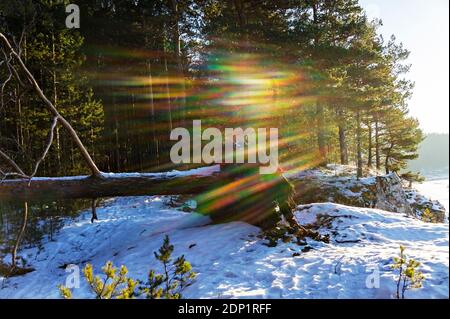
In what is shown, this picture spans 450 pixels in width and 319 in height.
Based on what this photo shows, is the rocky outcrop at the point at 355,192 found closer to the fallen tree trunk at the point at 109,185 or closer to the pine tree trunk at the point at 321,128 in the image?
the pine tree trunk at the point at 321,128

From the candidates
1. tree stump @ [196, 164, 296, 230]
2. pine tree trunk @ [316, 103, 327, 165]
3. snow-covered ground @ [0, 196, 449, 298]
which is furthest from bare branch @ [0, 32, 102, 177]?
pine tree trunk @ [316, 103, 327, 165]

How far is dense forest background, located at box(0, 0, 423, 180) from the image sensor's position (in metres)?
13.6

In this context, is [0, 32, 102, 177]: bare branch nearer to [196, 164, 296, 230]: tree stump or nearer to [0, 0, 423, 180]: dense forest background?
[196, 164, 296, 230]: tree stump

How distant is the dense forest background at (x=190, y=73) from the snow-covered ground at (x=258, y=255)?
15.6 ft

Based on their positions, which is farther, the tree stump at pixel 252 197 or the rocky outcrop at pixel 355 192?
the rocky outcrop at pixel 355 192

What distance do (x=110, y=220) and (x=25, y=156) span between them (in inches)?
161

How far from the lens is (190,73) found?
22.4 m

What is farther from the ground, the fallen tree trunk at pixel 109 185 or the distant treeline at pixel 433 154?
the fallen tree trunk at pixel 109 185

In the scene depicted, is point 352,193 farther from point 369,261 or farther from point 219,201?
point 369,261

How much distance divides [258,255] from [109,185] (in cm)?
369

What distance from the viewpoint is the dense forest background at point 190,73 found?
13578mm

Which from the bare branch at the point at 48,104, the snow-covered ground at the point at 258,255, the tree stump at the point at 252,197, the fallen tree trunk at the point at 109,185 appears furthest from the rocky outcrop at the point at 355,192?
the bare branch at the point at 48,104

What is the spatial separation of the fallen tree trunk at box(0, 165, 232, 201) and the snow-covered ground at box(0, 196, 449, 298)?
1.16 m

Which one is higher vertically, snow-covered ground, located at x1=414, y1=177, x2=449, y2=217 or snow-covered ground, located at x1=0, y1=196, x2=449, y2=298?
snow-covered ground, located at x1=0, y1=196, x2=449, y2=298
